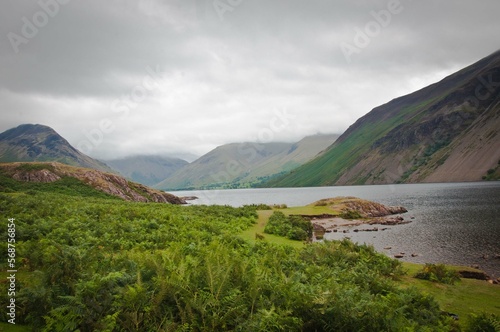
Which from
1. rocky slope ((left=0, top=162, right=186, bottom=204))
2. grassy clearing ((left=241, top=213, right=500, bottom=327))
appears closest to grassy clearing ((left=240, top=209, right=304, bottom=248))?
grassy clearing ((left=241, top=213, right=500, bottom=327))

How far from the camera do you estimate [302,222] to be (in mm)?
34250

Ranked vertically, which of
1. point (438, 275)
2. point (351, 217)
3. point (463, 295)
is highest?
point (438, 275)

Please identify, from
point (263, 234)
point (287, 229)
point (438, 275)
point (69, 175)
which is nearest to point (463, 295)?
point (438, 275)

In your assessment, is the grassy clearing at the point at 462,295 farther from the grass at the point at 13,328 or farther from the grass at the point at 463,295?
the grass at the point at 13,328

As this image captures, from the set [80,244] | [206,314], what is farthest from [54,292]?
[80,244]

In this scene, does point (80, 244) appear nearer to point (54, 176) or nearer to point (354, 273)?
point (354, 273)

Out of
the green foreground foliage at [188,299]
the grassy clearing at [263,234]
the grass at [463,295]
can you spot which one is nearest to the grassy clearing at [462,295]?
the grass at [463,295]

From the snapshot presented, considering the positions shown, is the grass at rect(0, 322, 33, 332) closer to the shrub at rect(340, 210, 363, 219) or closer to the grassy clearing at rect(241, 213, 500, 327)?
the grassy clearing at rect(241, 213, 500, 327)

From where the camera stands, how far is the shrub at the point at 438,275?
53.3 ft

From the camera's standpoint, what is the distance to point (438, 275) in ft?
54.9

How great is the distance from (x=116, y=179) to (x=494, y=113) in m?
228

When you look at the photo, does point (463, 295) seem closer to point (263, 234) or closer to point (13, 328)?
point (263, 234)

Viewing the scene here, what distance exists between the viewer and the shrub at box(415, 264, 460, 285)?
1625 cm

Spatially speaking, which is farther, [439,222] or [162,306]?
[439,222]
